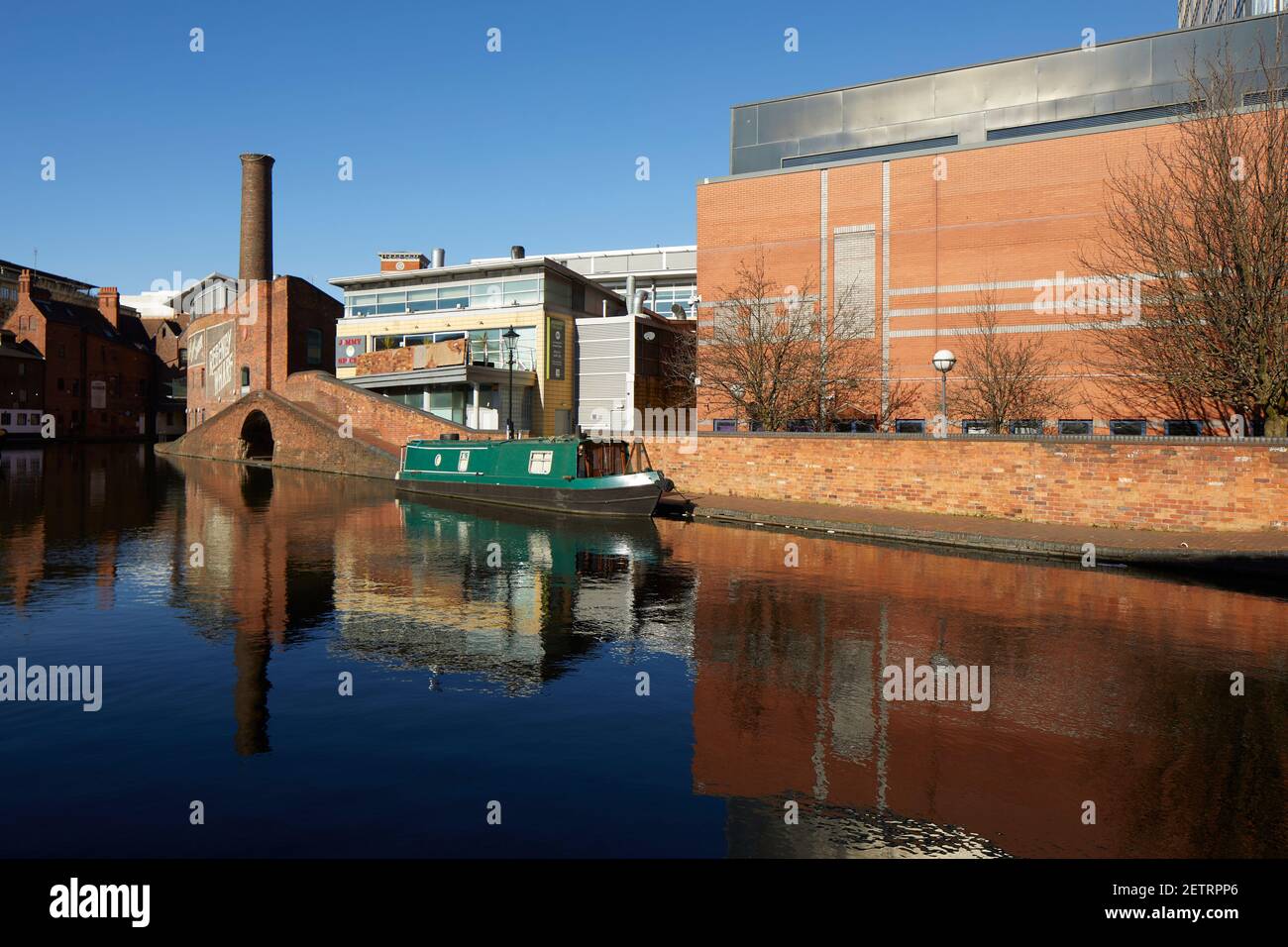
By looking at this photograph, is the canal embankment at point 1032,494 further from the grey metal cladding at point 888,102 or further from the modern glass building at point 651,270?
the modern glass building at point 651,270

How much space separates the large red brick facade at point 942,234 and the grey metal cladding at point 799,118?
352cm

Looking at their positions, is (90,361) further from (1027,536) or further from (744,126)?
(1027,536)

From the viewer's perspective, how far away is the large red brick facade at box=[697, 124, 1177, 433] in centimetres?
2623

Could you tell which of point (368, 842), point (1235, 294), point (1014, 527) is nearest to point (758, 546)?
point (1014, 527)

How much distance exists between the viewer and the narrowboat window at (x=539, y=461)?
24.4 meters

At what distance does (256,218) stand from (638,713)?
160 feet

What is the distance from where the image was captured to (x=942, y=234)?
28438 millimetres

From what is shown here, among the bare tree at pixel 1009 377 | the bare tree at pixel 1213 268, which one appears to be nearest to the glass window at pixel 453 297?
the bare tree at pixel 1009 377

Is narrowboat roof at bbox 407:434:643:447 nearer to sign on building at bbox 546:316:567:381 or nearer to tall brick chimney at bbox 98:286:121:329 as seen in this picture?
sign on building at bbox 546:316:567:381

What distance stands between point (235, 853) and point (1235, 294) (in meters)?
20.9
